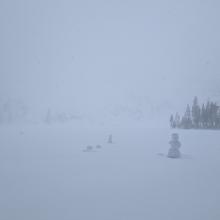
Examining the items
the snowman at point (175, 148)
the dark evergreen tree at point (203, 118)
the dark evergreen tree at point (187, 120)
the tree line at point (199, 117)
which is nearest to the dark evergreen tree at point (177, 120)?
the tree line at point (199, 117)

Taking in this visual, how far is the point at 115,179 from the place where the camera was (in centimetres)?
323

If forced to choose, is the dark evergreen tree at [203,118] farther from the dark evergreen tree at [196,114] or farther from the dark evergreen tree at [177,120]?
the dark evergreen tree at [177,120]

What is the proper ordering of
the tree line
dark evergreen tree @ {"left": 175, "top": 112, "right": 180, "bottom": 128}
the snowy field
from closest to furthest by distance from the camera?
the snowy field, the tree line, dark evergreen tree @ {"left": 175, "top": 112, "right": 180, "bottom": 128}

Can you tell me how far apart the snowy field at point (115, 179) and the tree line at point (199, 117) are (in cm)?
32

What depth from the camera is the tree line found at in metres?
4.54

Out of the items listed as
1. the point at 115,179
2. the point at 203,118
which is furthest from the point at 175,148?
the point at 115,179

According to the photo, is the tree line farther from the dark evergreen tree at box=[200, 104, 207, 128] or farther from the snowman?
the snowman

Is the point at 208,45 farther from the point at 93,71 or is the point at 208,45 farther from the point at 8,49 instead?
the point at 8,49

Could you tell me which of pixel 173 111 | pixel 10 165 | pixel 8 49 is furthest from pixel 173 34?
pixel 10 165

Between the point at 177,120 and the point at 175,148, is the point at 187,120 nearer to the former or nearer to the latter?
the point at 177,120

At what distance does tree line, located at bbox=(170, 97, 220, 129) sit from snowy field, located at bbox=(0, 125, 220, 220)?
315mm

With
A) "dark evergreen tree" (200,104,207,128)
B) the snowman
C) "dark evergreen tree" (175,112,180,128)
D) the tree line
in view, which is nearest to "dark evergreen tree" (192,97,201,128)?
the tree line

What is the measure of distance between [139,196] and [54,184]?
4.98 ft

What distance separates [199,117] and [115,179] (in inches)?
120
